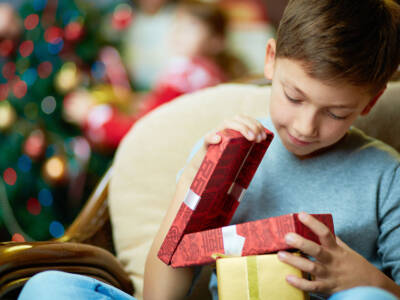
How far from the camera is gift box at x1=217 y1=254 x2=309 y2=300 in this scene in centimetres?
64

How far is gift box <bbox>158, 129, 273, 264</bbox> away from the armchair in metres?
0.30

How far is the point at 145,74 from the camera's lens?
237 cm

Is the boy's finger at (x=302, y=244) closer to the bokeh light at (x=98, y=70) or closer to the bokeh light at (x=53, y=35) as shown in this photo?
the bokeh light at (x=53, y=35)

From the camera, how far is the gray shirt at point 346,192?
0.84 meters

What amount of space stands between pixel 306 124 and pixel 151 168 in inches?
18.8

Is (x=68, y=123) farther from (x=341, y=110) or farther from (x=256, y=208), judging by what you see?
(x=341, y=110)

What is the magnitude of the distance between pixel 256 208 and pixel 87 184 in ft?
4.24

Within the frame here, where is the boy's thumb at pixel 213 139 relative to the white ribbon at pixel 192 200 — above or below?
above

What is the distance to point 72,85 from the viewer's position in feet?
6.48

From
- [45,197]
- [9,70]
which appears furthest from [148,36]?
[45,197]

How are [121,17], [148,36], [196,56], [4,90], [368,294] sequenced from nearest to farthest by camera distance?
[368,294] < [4,90] < [196,56] < [121,17] < [148,36]

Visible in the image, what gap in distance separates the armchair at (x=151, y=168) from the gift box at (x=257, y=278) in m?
0.40

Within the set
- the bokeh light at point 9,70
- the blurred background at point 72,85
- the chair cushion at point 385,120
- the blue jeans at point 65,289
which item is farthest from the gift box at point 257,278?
the bokeh light at point 9,70

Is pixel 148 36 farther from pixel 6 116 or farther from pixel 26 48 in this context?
pixel 6 116
